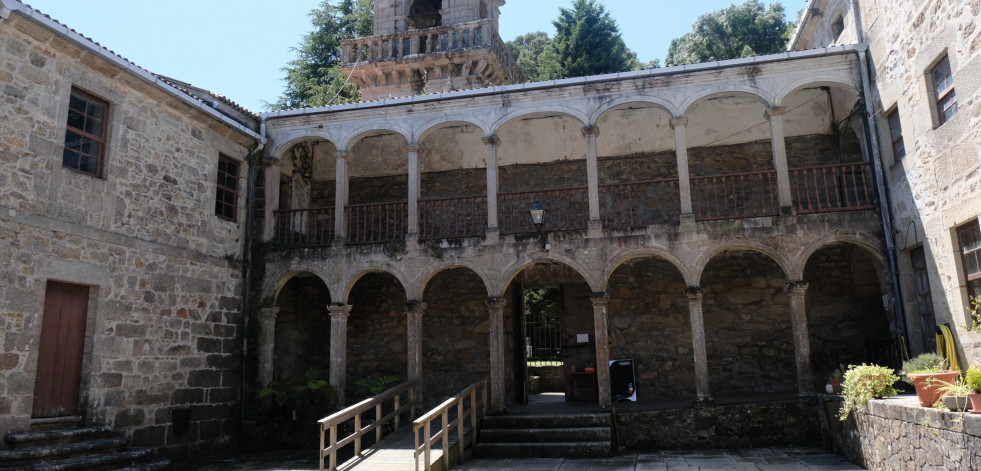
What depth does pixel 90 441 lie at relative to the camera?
889 centimetres

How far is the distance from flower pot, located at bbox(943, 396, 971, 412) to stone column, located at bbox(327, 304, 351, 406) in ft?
29.1

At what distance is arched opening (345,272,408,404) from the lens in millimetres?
13867

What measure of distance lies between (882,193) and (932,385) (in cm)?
476

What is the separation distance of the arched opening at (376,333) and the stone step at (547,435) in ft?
12.4

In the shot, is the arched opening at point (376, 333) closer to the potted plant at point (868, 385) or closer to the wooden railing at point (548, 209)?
the wooden railing at point (548, 209)

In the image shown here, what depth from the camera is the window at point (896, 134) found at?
33.1 ft

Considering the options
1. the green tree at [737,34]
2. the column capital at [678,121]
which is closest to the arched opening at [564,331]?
the column capital at [678,121]

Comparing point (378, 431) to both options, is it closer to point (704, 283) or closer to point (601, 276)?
point (601, 276)

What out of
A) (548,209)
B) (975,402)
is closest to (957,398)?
(975,402)

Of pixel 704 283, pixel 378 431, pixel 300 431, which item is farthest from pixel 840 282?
pixel 300 431

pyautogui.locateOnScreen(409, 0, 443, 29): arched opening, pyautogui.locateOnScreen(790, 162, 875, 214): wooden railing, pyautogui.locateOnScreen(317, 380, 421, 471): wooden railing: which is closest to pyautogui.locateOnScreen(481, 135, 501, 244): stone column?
pyautogui.locateOnScreen(317, 380, 421, 471): wooden railing

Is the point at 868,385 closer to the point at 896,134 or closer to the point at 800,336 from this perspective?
the point at 800,336

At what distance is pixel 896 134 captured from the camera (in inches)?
402

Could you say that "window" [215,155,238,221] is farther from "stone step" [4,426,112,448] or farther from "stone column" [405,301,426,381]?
"stone step" [4,426,112,448]
